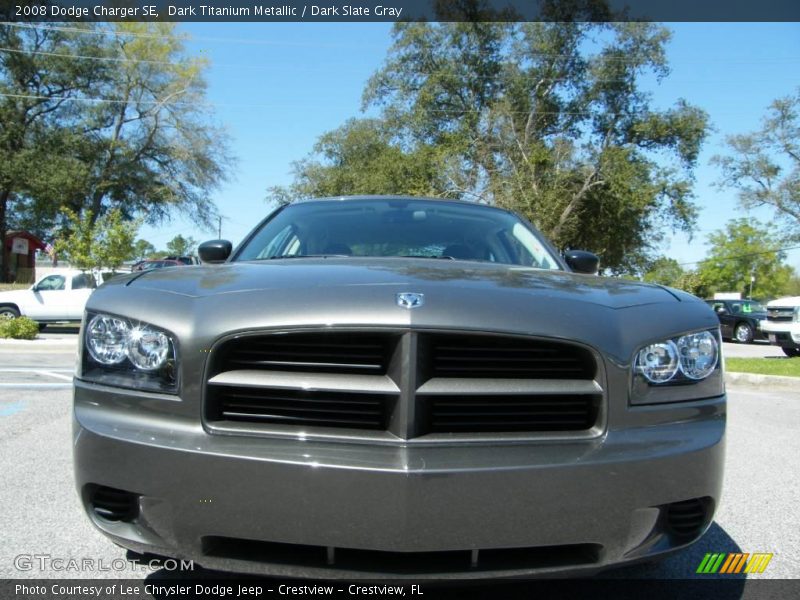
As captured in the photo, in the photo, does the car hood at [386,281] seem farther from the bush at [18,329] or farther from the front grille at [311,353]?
the bush at [18,329]

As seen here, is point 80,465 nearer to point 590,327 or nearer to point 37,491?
point 590,327

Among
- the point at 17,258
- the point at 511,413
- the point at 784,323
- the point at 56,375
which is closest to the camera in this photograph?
the point at 511,413

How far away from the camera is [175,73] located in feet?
114

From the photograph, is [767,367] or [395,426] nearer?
[395,426]

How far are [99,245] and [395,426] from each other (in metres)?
19.2

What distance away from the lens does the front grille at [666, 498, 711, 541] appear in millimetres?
2029

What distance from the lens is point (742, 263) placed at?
7944 cm

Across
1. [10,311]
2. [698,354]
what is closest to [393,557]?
[698,354]

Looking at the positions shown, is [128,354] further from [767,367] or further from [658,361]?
[767,367]

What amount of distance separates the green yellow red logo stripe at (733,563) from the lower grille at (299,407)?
1687 mm

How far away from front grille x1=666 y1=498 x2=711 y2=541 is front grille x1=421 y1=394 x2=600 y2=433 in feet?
1.18

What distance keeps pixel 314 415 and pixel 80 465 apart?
2.39ft

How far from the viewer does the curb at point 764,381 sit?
9623 mm

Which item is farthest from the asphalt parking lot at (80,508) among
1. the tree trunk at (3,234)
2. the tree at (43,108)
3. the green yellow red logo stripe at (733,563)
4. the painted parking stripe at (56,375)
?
the tree trunk at (3,234)
